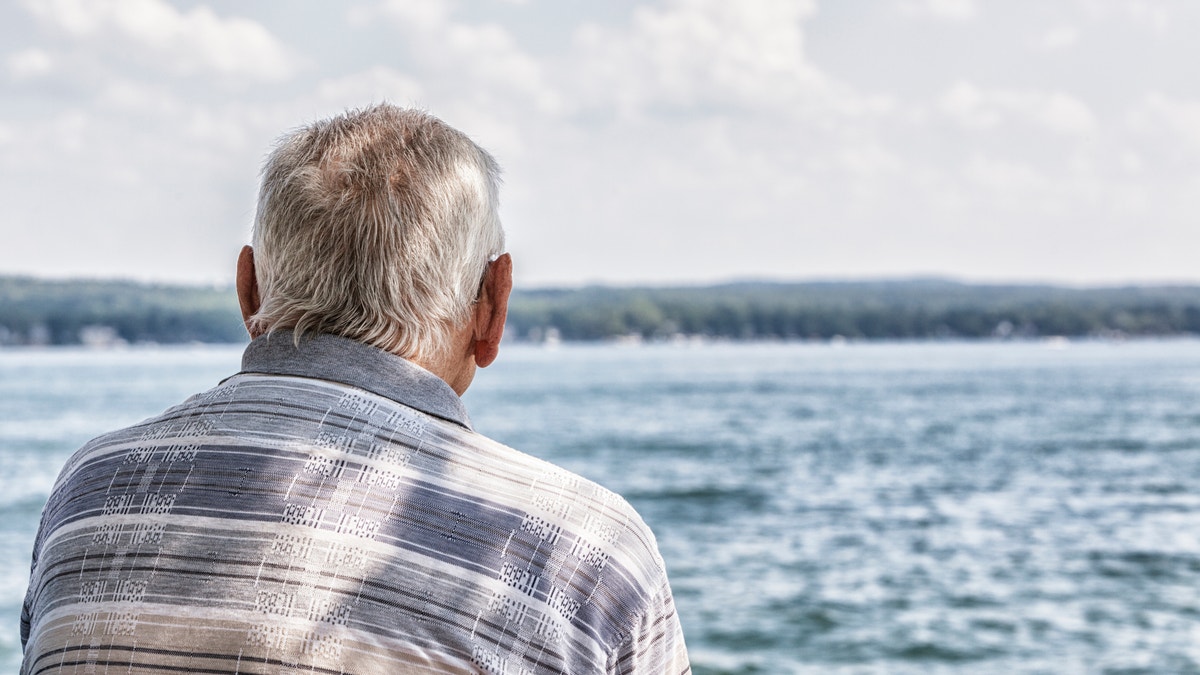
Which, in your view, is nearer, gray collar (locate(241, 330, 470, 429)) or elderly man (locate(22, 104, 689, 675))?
elderly man (locate(22, 104, 689, 675))

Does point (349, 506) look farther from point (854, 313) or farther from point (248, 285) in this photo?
point (854, 313)

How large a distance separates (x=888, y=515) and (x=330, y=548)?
54.4ft

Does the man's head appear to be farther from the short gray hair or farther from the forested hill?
the forested hill

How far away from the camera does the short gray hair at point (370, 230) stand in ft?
4.05

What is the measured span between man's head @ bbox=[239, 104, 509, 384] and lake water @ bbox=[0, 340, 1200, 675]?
8.30 meters

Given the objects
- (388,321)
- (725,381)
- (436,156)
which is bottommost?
(725,381)

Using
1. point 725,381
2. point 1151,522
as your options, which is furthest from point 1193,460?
point 725,381

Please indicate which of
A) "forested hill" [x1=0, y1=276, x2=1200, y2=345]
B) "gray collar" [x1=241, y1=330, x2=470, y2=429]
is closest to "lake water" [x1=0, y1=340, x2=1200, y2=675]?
"gray collar" [x1=241, y1=330, x2=470, y2=429]

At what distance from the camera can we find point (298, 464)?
111cm

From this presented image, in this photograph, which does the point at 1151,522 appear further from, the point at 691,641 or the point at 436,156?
the point at 436,156

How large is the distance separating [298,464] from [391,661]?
0.66 ft

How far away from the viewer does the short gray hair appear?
4.05 feet

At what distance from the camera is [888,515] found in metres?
16.9

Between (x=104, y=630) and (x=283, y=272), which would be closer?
(x=104, y=630)
